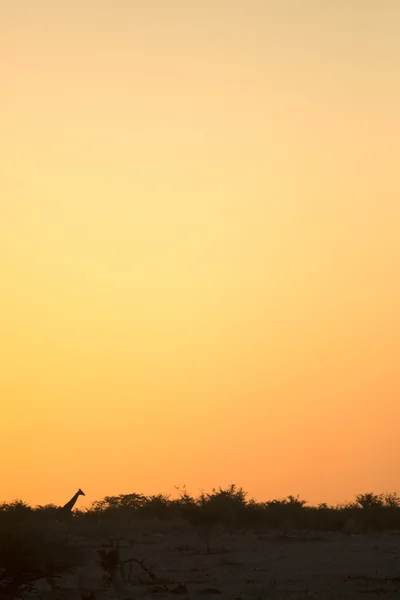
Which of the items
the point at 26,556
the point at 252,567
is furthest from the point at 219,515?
the point at 26,556

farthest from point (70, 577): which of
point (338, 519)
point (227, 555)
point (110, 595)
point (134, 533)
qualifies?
point (338, 519)

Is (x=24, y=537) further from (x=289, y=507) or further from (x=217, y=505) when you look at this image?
(x=289, y=507)

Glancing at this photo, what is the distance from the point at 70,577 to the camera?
3538cm

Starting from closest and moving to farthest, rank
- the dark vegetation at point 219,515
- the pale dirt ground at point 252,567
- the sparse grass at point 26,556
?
the sparse grass at point 26,556 → the pale dirt ground at point 252,567 → the dark vegetation at point 219,515

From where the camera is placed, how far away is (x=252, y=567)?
122 ft

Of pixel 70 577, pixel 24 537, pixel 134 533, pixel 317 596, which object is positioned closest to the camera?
pixel 24 537

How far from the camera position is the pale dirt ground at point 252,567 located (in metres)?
29.5

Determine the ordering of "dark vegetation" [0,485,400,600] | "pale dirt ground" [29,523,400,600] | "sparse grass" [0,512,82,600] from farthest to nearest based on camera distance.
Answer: "dark vegetation" [0,485,400,600] < "pale dirt ground" [29,523,400,600] < "sparse grass" [0,512,82,600]

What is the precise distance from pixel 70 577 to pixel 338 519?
31003 millimetres

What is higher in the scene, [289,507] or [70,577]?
[289,507]

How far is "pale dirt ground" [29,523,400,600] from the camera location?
96.9 feet

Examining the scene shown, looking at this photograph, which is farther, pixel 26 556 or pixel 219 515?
pixel 219 515

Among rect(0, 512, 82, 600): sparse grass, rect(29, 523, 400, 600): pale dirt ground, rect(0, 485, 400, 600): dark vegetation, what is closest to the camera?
rect(0, 512, 82, 600): sparse grass

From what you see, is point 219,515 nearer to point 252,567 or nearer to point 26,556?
point 252,567
